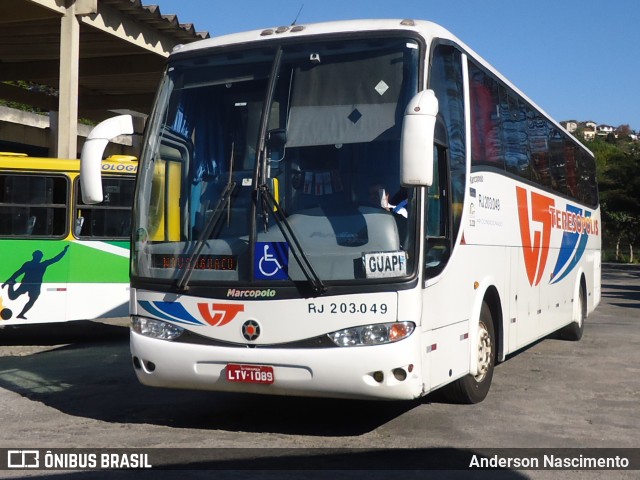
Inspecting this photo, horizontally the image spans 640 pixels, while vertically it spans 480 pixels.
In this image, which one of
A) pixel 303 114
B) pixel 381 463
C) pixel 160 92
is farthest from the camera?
pixel 160 92

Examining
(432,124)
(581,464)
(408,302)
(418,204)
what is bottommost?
(581,464)

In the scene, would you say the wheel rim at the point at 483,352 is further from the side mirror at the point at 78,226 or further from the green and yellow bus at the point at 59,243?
the side mirror at the point at 78,226

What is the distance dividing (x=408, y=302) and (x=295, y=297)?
2.79 ft

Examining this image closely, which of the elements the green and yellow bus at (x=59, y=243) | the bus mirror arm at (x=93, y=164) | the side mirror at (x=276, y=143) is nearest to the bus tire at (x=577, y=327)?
the green and yellow bus at (x=59, y=243)

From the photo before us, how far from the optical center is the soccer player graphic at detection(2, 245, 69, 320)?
13367mm

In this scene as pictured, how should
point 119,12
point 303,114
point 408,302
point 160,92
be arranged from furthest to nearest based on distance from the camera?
point 119,12 → point 160,92 → point 303,114 → point 408,302

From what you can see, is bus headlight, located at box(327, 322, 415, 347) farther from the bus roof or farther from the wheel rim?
the bus roof

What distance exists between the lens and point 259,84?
7.86m

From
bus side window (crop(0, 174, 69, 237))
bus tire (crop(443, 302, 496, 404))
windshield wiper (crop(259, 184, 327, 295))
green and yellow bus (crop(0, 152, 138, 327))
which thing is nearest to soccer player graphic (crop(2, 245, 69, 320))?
green and yellow bus (crop(0, 152, 138, 327))

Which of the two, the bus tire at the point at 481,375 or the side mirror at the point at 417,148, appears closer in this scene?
the side mirror at the point at 417,148

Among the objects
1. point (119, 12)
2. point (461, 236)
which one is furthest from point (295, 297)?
point (119, 12)

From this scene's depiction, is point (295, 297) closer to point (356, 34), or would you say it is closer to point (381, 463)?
point (381, 463)

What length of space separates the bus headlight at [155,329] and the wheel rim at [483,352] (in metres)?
2.99

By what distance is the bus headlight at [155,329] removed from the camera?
25.2 ft
